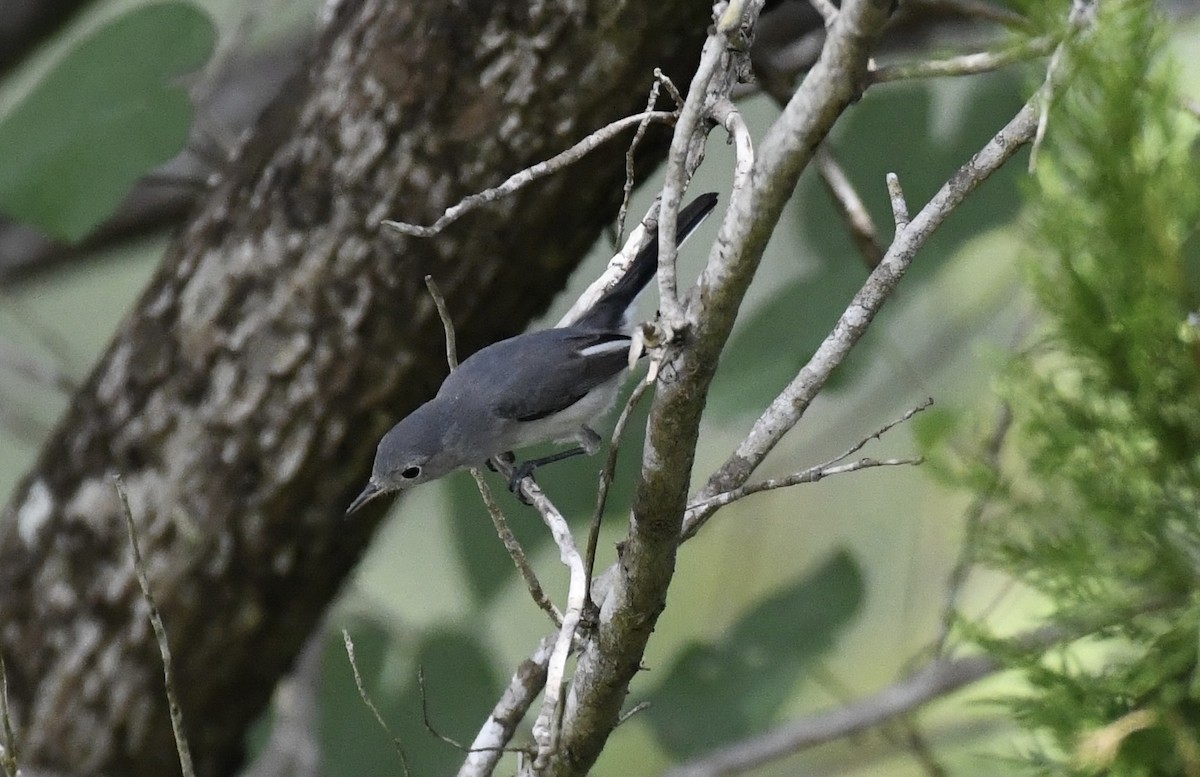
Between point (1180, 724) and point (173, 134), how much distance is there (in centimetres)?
123

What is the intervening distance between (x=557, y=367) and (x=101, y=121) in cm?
63

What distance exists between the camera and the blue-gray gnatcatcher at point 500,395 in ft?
4.54

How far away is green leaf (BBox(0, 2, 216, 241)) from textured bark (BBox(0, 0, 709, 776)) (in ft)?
0.54

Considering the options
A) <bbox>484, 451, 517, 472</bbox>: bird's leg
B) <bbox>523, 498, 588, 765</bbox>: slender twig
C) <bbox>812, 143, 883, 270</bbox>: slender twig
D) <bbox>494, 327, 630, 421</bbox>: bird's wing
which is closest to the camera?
<bbox>523, 498, 588, 765</bbox>: slender twig

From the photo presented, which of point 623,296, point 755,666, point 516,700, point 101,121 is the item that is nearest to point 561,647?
point 516,700

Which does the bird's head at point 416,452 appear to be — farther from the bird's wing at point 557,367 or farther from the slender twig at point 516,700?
the slender twig at point 516,700

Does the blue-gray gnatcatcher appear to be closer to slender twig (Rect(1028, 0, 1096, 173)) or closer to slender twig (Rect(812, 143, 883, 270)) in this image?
slender twig (Rect(812, 143, 883, 270))

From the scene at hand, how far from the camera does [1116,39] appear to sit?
0.73 m

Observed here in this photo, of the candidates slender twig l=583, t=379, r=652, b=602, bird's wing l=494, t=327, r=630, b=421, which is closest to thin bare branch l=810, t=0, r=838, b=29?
slender twig l=583, t=379, r=652, b=602

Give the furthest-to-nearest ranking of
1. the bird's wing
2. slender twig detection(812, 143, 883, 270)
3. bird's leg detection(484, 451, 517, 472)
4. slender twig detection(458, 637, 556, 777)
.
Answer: bird's leg detection(484, 451, 517, 472) < slender twig detection(812, 143, 883, 270) < the bird's wing < slender twig detection(458, 637, 556, 777)

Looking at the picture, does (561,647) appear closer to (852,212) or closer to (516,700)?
(516,700)

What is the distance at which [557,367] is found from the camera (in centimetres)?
141

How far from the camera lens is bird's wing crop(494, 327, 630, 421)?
4.53ft

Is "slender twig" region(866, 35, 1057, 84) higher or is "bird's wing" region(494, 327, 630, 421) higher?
"slender twig" region(866, 35, 1057, 84)
